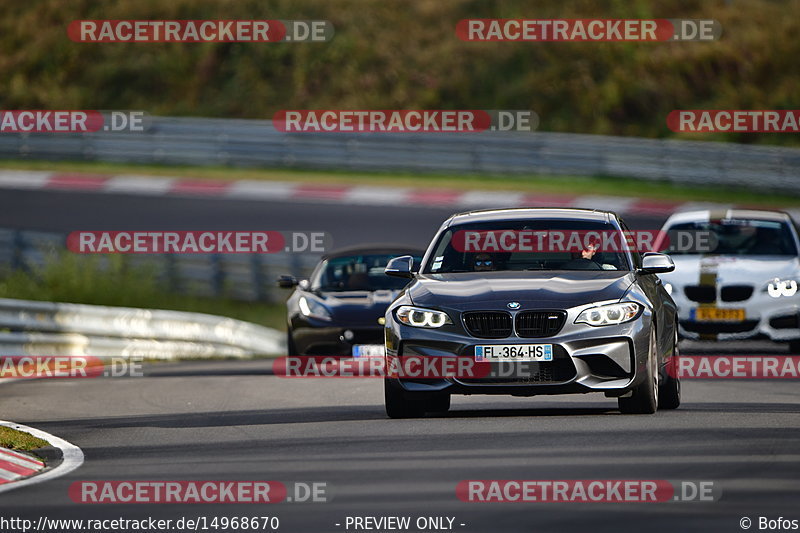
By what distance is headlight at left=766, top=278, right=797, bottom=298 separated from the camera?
17.2 metres

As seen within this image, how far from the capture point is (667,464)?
28.8ft

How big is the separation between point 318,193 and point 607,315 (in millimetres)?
23692

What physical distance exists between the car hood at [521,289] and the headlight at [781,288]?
597 centimetres

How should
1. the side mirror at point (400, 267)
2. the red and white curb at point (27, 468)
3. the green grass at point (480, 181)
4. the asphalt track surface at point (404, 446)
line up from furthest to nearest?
the green grass at point (480, 181) < the side mirror at point (400, 267) < the red and white curb at point (27, 468) < the asphalt track surface at point (404, 446)

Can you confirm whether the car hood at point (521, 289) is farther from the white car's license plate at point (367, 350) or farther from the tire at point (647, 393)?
the white car's license plate at point (367, 350)

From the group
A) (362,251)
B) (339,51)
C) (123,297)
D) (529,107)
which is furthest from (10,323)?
(339,51)

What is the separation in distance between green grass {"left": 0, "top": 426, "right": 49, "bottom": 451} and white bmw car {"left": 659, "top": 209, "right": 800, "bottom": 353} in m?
8.47

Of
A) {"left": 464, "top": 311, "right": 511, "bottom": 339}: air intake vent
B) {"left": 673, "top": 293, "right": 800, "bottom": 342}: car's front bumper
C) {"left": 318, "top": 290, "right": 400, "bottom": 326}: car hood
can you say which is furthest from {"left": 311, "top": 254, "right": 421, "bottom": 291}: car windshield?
{"left": 464, "top": 311, "right": 511, "bottom": 339}: air intake vent

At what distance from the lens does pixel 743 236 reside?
722 inches

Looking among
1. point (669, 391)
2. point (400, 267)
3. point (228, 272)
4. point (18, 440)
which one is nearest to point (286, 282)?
point (400, 267)

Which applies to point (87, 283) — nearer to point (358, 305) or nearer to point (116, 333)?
point (116, 333)

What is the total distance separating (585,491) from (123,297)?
770 inches

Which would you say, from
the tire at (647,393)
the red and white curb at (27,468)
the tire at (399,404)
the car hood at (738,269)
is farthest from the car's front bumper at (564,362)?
the car hood at (738,269)

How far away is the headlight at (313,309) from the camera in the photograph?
1692 cm
